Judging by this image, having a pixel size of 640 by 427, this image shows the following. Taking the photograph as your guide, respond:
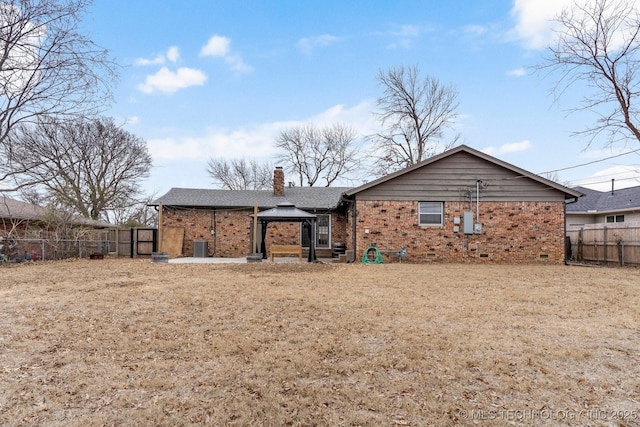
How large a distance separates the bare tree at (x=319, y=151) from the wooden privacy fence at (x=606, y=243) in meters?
18.4

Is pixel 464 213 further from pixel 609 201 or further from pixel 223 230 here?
pixel 609 201

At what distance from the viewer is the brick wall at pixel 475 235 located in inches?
554

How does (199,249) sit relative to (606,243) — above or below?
below

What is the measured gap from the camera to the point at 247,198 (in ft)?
60.5

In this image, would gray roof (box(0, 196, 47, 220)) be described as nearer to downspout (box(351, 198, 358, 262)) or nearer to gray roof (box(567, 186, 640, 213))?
downspout (box(351, 198, 358, 262))

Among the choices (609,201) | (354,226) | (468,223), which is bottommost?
(354,226)

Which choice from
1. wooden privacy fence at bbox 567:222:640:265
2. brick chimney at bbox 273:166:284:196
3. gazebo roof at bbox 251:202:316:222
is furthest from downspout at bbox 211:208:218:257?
wooden privacy fence at bbox 567:222:640:265

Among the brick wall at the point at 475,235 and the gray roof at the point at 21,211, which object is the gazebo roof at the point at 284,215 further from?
the gray roof at the point at 21,211

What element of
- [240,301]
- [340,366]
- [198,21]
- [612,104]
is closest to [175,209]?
[198,21]

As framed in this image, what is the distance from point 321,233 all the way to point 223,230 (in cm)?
467

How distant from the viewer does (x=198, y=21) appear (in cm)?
1034

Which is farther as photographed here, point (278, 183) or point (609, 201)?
point (609, 201)

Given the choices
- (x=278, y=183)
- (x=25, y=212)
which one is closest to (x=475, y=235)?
(x=278, y=183)

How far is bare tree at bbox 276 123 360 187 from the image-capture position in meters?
32.0
